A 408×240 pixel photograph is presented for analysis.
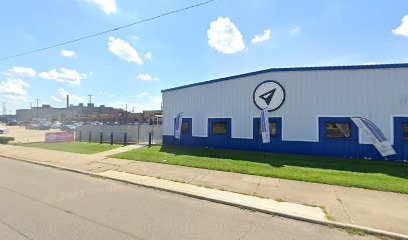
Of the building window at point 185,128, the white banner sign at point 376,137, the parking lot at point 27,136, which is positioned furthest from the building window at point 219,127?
the parking lot at point 27,136

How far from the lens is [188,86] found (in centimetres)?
1772

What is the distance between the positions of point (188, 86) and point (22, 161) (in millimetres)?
11427

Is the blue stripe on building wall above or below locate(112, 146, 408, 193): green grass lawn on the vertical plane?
above

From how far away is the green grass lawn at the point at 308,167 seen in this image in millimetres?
8109

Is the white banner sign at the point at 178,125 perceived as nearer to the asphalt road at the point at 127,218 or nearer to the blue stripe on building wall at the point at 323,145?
the blue stripe on building wall at the point at 323,145

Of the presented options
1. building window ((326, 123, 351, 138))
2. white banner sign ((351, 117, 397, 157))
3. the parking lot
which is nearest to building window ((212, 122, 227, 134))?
building window ((326, 123, 351, 138))

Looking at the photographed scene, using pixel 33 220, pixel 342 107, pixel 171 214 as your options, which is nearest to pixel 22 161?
pixel 33 220

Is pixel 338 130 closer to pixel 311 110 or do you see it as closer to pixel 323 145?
pixel 323 145

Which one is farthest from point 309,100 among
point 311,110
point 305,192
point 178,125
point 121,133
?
point 121,133

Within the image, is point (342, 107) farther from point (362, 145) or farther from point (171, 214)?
point (171, 214)

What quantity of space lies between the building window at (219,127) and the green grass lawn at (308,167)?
8.13ft

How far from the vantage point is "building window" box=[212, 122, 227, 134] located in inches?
625

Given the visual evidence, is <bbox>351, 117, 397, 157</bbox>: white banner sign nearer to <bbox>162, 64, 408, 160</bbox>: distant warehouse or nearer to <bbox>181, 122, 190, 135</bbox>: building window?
<bbox>162, 64, 408, 160</bbox>: distant warehouse

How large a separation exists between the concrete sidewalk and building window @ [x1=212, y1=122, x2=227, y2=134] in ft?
19.5
